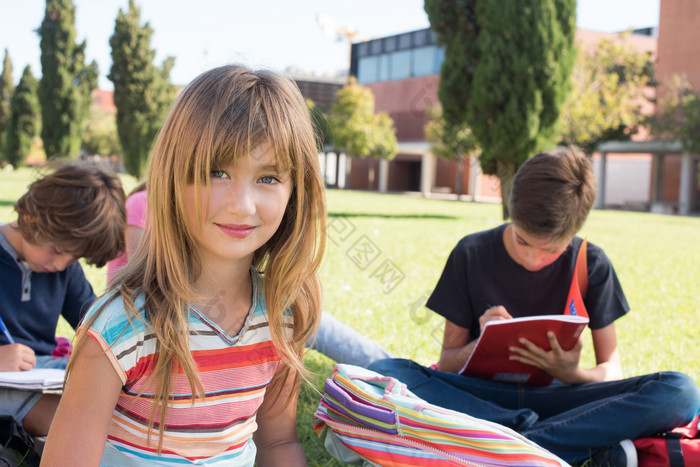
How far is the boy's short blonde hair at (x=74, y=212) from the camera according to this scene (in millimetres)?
2344

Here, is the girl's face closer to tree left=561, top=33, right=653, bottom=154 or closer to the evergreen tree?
tree left=561, top=33, right=653, bottom=154

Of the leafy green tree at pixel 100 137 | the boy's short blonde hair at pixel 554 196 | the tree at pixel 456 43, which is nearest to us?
the boy's short blonde hair at pixel 554 196

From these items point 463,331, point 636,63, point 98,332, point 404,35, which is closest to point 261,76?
point 98,332

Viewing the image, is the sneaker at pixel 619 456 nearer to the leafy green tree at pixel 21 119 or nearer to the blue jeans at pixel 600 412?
the blue jeans at pixel 600 412

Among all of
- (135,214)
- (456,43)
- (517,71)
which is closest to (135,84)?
(456,43)

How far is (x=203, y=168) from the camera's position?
1.31 m

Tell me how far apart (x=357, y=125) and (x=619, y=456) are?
32.3 m

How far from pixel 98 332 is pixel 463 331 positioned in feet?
5.76

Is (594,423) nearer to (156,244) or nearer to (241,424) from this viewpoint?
(241,424)

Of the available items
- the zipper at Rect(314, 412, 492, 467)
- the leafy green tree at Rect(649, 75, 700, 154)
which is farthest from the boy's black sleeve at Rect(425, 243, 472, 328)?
the leafy green tree at Rect(649, 75, 700, 154)

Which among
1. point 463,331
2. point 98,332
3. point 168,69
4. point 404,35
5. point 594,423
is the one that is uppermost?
point 404,35

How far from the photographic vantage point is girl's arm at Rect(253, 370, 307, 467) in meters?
1.68

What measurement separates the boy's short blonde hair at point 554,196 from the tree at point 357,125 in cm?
3169

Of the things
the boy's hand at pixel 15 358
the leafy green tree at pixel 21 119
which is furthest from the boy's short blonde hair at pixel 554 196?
the leafy green tree at pixel 21 119
